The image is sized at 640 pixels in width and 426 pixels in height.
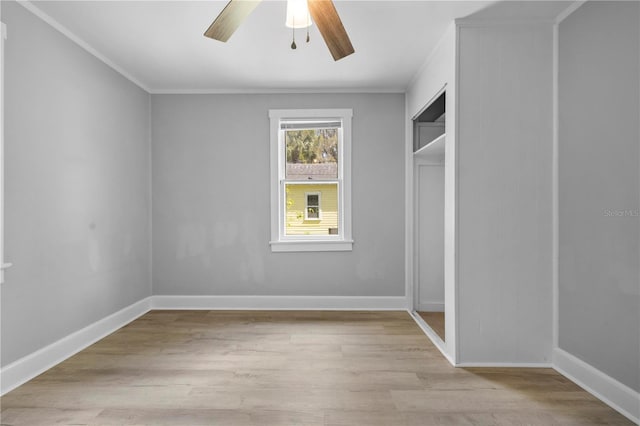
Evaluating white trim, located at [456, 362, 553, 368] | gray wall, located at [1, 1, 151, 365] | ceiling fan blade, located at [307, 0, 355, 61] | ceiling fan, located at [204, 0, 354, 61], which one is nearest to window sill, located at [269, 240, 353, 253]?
gray wall, located at [1, 1, 151, 365]

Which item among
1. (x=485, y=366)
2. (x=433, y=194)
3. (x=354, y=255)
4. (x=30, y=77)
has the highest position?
(x=30, y=77)

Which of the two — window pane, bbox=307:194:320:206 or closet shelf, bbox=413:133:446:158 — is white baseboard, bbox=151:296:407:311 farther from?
closet shelf, bbox=413:133:446:158

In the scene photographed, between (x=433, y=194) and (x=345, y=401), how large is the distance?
2.75m

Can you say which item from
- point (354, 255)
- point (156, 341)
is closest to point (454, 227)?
point (354, 255)

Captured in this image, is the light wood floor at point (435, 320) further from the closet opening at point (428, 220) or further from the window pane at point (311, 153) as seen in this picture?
the window pane at point (311, 153)

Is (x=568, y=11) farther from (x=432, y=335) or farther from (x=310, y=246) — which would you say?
(x=310, y=246)

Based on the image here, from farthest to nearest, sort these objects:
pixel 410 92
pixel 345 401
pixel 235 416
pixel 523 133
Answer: pixel 410 92
pixel 523 133
pixel 345 401
pixel 235 416

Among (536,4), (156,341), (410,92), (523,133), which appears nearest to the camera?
(536,4)

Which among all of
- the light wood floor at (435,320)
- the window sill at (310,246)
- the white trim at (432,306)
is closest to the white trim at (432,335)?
the light wood floor at (435,320)

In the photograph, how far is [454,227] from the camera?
2.99 m

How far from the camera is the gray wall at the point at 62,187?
2600mm

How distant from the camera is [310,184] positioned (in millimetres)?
4762

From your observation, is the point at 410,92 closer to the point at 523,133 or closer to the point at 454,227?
the point at 523,133

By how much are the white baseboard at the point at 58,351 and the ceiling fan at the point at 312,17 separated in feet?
8.33
